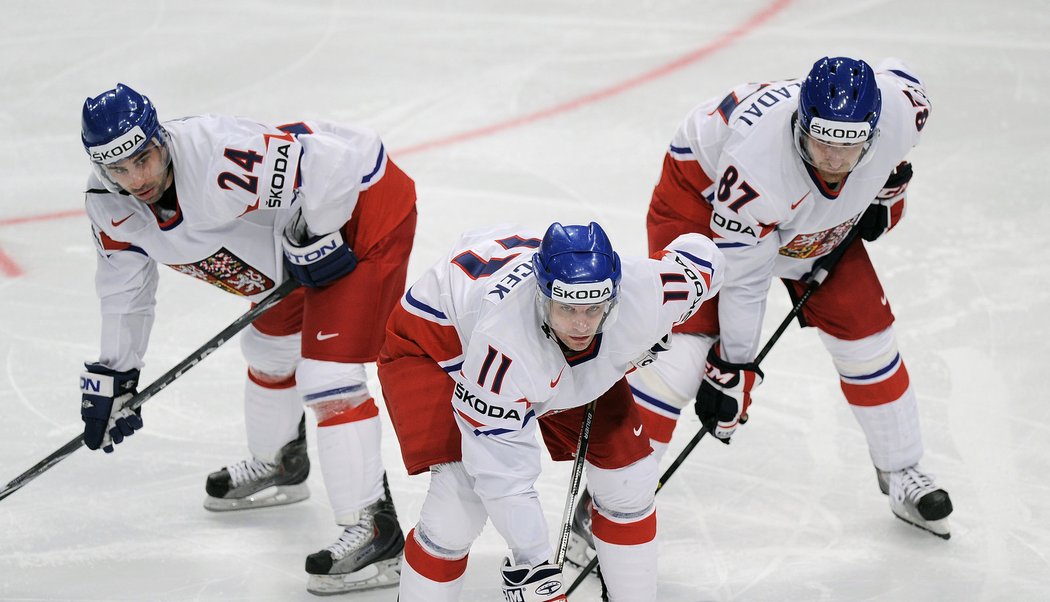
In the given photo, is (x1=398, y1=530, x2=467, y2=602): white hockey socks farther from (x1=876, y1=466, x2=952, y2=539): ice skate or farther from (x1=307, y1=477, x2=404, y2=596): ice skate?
(x1=876, y1=466, x2=952, y2=539): ice skate

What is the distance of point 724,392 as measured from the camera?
336 cm

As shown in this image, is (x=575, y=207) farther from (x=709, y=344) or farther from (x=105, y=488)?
(x=105, y=488)

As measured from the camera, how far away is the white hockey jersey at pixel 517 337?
2553 millimetres

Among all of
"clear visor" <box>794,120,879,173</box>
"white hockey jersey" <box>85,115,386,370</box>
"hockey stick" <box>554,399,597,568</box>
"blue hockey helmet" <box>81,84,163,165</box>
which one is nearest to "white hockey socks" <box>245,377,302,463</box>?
"white hockey jersey" <box>85,115,386,370</box>

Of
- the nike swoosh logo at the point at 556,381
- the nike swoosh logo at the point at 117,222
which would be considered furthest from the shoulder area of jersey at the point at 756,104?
the nike swoosh logo at the point at 117,222

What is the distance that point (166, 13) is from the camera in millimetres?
7117

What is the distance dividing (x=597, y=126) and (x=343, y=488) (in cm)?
306

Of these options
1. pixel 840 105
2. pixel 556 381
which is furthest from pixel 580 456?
pixel 840 105

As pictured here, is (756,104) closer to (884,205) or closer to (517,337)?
(884,205)

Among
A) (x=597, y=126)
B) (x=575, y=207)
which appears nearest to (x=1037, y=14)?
(x=597, y=126)

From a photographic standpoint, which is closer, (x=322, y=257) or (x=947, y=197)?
(x=322, y=257)

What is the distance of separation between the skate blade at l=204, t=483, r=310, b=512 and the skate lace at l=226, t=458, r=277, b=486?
2.1 inches

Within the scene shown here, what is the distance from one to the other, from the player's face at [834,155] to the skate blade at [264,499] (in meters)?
1.85

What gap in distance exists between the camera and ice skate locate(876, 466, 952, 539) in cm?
356
